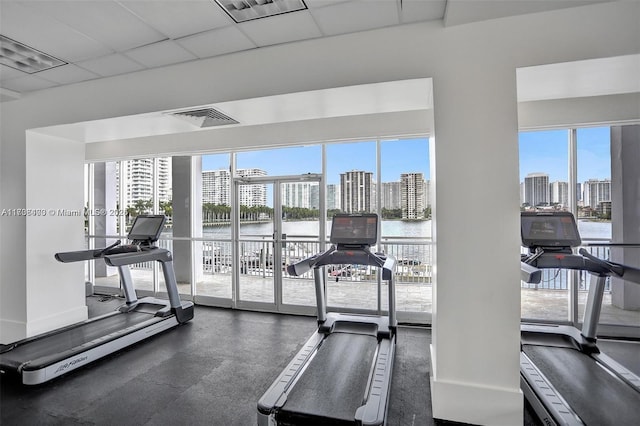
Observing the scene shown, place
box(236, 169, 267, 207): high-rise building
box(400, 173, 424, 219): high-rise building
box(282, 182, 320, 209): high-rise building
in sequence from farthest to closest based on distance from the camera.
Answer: box(236, 169, 267, 207): high-rise building, box(282, 182, 320, 209): high-rise building, box(400, 173, 424, 219): high-rise building

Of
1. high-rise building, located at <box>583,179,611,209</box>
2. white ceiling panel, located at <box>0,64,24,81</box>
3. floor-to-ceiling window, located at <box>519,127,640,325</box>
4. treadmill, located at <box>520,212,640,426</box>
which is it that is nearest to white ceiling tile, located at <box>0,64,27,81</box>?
white ceiling panel, located at <box>0,64,24,81</box>

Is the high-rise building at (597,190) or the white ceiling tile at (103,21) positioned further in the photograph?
the high-rise building at (597,190)

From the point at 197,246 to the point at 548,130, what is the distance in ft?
18.4

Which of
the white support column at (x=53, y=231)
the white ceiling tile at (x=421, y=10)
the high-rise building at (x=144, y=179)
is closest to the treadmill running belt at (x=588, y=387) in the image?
the white ceiling tile at (x=421, y=10)

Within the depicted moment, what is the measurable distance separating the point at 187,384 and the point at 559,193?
190 inches

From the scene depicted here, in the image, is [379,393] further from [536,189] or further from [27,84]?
[27,84]

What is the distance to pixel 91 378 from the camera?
291 cm

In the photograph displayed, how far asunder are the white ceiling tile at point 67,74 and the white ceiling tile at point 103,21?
778mm

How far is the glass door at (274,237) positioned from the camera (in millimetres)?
4797

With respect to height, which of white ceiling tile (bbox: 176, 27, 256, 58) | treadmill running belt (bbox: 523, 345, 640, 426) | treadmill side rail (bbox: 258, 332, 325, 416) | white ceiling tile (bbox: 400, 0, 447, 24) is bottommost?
treadmill running belt (bbox: 523, 345, 640, 426)

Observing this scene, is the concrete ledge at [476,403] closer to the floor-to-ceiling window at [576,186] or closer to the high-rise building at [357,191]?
the floor-to-ceiling window at [576,186]

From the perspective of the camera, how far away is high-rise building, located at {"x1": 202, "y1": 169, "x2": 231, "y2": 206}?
17.3 feet

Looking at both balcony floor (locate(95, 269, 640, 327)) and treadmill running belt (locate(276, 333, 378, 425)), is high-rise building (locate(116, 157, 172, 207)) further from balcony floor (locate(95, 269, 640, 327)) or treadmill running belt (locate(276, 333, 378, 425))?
treadmill running belt (locate(276, 333, 378, 425))

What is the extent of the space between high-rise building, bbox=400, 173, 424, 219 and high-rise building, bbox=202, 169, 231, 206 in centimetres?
284
